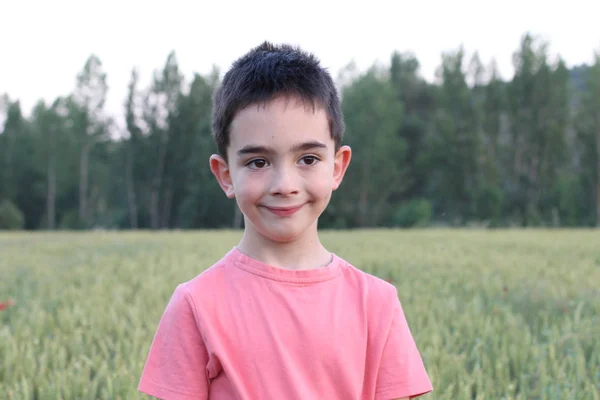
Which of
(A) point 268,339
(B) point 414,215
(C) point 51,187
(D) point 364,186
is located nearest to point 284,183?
(A) point 268,339

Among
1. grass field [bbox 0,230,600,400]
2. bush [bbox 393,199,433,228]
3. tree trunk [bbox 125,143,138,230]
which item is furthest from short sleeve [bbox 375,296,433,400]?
tree trunk [bbox 125,143,138,230]

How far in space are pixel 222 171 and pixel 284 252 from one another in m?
0.23

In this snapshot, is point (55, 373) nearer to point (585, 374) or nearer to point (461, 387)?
point (461, 387)

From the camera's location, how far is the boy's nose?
1.12m

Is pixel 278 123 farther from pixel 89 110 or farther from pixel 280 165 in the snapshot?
pixel 89 110

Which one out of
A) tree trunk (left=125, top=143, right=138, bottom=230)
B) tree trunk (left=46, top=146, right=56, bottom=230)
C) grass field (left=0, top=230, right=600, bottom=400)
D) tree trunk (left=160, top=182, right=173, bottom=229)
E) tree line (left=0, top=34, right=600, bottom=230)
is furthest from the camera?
tree trunk (left=160, top=182, right=173, bottom=229)

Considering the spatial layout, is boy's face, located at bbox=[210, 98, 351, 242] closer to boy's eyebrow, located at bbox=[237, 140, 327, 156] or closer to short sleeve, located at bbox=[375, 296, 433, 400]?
boy's eyebrow, located at bbox=[237, 140, 327, 156]

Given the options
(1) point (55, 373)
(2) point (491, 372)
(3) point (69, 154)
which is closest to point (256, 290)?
(1) point (55, 373)

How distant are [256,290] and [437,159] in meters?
26.4

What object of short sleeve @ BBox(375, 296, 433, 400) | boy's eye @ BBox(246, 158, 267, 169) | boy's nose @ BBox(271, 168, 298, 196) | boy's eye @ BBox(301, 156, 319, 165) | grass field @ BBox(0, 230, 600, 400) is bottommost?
grass field @ BBox(0, 230, 600, 400)

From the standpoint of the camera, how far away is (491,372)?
2090 mm

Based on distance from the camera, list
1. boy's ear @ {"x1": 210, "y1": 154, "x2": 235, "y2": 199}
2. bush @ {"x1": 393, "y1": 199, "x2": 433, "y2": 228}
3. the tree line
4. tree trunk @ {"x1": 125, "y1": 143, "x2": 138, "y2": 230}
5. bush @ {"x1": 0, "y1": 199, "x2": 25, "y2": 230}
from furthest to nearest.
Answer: tree trunk @ {"x1": 125, "y1": 143, "x2": 138, "y2": 230}, the tree line, bush @ {"x1": 0, "y1": 199, "x2": 25, "y2": 230}, bush @ {"x1": 393, "y1": 199, "x2": 433, "y2": 228}, boy's ear @ {"x1": 210, "y1": 154, "x2": 235, "y2": 199}

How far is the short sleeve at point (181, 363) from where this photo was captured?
3.75 feet

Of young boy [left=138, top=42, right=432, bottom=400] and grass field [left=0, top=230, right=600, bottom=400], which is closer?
young boy [left=138, top=42, right=432, bottom=400]
